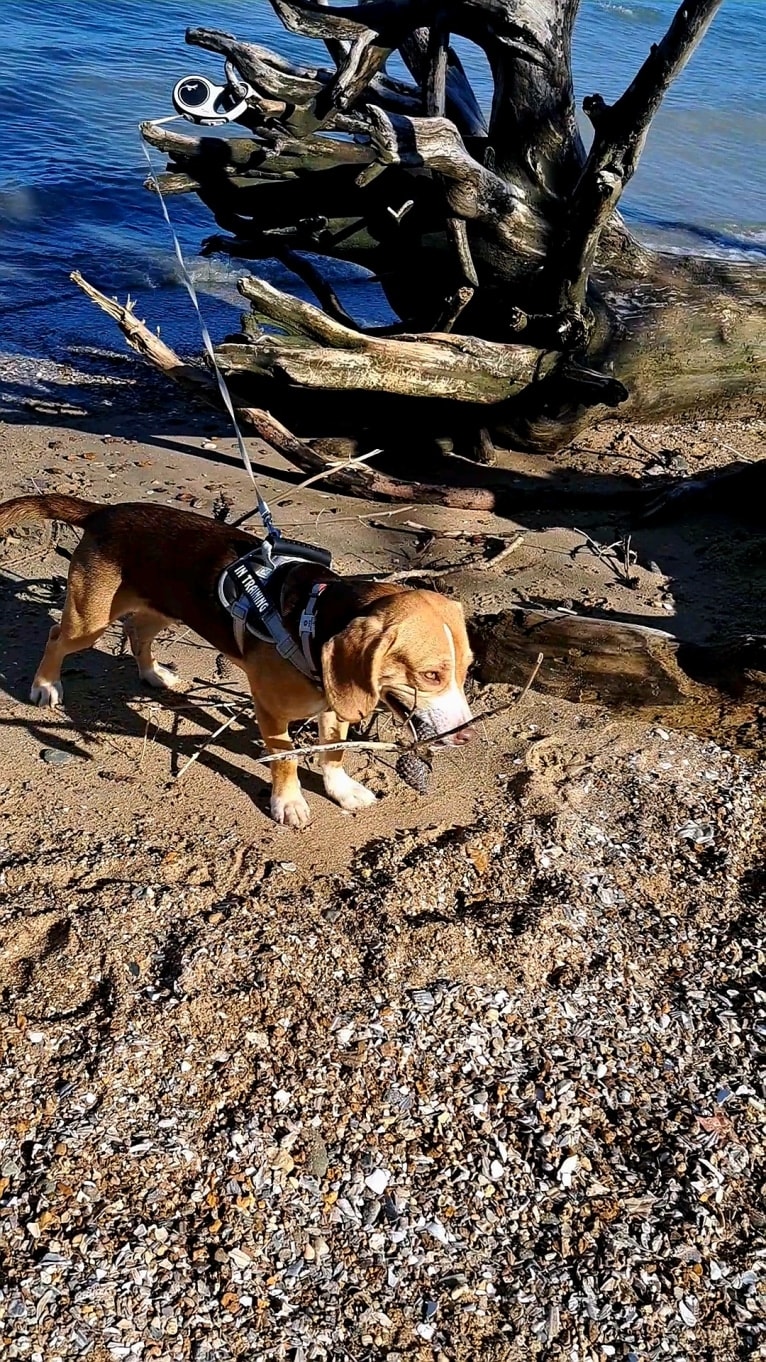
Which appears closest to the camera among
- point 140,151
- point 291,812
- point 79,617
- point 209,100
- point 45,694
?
point 291,812

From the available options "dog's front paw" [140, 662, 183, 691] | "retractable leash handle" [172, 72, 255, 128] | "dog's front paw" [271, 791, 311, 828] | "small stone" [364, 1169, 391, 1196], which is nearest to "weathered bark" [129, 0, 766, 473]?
"retractable leash handle" [172, 72, 255, 128]

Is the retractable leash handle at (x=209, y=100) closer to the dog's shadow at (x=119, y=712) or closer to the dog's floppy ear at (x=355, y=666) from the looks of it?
the dog's shadow at (x=119, y=712)

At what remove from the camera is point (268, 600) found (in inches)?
172

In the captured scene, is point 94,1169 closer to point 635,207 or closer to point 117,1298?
point 117,1298

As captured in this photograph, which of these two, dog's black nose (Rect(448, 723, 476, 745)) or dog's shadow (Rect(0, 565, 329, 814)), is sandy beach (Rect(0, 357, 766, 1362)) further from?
dog's black nose (Rect(448, 723, 476, 745))

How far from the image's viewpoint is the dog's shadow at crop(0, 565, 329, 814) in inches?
200

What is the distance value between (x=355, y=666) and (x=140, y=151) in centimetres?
1348

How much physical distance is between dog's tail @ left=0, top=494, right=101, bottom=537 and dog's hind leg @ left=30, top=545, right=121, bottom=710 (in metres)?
0.27

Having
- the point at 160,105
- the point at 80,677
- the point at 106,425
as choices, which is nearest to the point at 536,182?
the point at 106,425

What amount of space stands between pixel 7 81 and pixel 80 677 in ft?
48.1

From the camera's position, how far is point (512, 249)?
289 inches

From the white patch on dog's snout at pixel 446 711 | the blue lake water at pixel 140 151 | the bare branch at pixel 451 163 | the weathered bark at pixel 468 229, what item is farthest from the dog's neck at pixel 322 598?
the blue lake water at pixel 140 151

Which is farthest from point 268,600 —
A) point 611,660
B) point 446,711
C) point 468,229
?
point 468,229

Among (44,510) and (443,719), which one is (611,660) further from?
→ (44,510)
